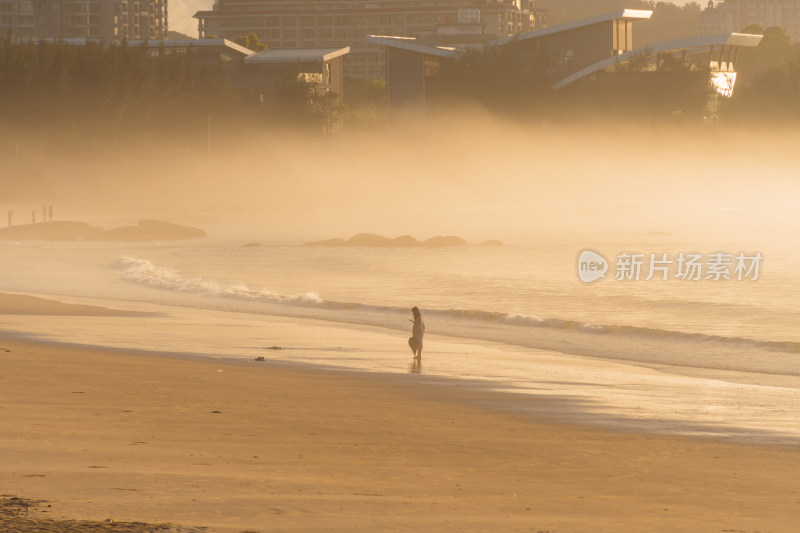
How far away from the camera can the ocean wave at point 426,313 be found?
24859mm

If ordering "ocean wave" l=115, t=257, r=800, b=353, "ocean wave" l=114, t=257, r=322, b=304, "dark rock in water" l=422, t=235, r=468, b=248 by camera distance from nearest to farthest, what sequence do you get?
"ocean wave" l=115, t=257, r=800, b=353
"ocean wave" l=114, t=257, r=322, b=304
"dark rock in water" l=422, t=235, r=468, b=248

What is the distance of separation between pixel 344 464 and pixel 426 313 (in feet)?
65.9

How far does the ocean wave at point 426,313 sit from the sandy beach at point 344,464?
445 inches

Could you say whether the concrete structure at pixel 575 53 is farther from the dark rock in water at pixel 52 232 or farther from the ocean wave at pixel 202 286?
the ocean wave at pixel 202 286

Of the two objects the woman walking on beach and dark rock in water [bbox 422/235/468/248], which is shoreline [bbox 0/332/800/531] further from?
dark rock in water [bbox 422/235/468/248]

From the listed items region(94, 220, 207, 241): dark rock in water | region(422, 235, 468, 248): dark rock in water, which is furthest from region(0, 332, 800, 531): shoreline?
region(94, 220, 207, 241): dark rock in water

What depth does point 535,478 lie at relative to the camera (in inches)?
383

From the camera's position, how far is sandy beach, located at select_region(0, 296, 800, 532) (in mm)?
7957

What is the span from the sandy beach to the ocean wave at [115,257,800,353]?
11298 mm

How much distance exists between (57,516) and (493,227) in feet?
261

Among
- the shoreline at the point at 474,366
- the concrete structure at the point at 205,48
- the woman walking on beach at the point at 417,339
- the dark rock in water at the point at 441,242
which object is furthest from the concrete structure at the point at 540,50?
the woman walking on beach at the point at 417,339

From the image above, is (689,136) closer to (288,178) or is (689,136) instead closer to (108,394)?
(288,178)

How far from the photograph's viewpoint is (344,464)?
9930mm

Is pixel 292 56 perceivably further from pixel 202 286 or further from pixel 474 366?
pixel 474 366
